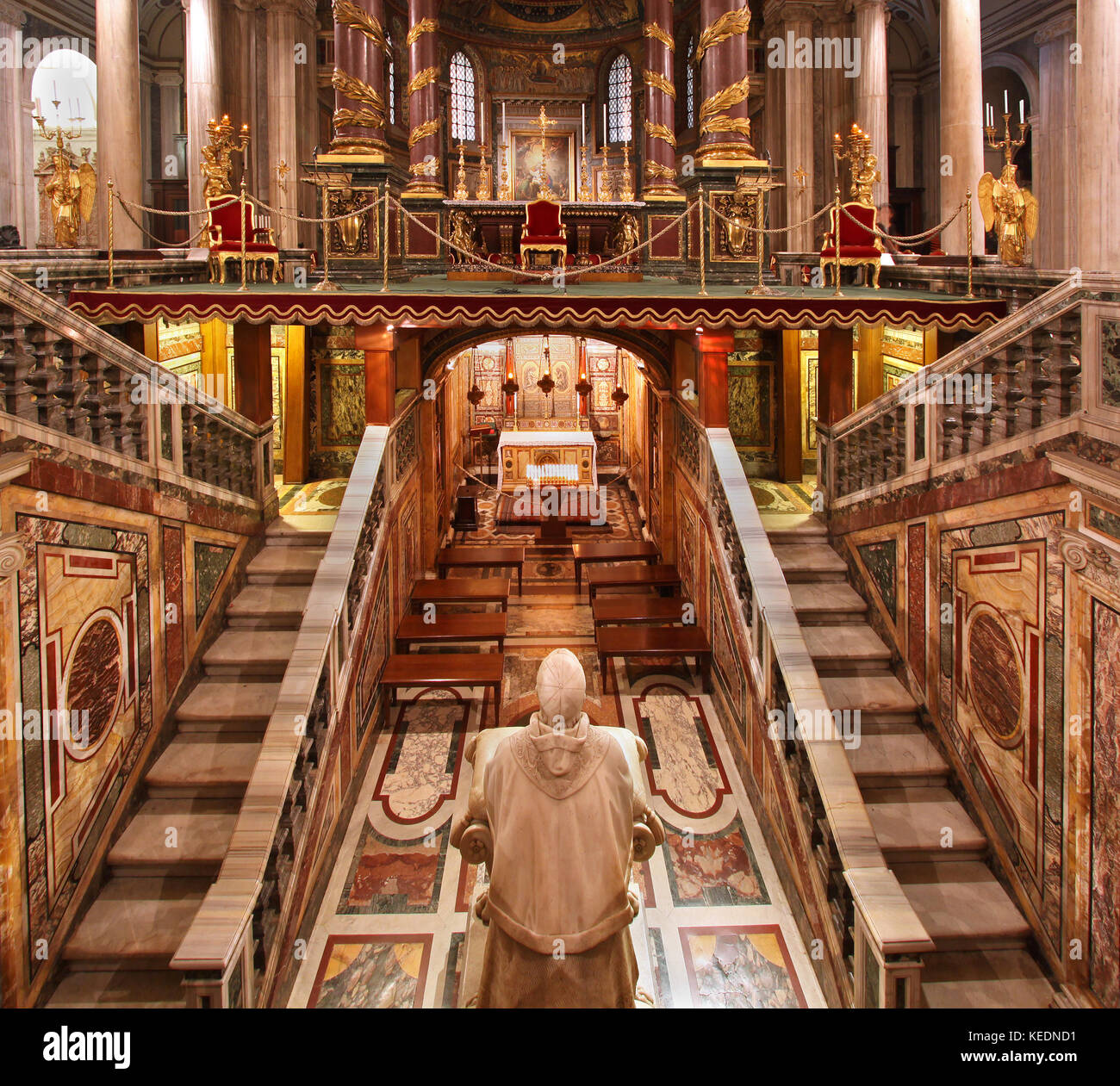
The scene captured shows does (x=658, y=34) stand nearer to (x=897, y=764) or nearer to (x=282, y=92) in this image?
(x=282, y=92)

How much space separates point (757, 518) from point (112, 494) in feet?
13.5

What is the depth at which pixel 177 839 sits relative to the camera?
5.56 metres

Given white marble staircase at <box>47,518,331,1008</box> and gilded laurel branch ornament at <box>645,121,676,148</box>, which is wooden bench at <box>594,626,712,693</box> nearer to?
white marble staircase at <box>47,518,331,1008</box>

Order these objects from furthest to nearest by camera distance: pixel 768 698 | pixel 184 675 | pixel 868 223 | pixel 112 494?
pixel 868 223
pixel 184 675
pixel 768 698
pixel 112 494

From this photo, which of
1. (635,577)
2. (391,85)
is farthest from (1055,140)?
(635,577)

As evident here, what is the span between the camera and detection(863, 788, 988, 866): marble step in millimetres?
5504

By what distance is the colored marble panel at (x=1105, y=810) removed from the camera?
4.33m

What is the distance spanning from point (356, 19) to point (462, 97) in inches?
304

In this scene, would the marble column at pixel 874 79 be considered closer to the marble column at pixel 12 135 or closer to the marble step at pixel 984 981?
the marble step at pixel 984 981

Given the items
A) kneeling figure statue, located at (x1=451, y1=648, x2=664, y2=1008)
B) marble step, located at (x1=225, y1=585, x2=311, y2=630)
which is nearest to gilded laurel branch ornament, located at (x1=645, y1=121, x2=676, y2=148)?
marble step, located at (x1=225, y1=585, x2=311, y2=630)

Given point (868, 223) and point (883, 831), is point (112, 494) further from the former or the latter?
point (868, 223)

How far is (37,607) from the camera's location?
4766mm

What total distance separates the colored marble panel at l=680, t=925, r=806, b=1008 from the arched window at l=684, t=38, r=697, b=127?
14.5 m

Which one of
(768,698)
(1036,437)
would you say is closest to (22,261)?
(768,698)
